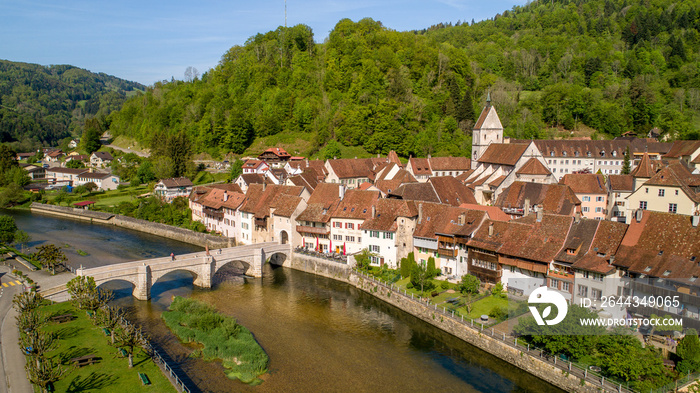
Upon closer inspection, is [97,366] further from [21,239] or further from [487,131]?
[487,131]

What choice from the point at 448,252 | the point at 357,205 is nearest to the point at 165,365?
the point at 448,252

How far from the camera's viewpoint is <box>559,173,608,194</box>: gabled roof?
5794cm

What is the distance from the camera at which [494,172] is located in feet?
228

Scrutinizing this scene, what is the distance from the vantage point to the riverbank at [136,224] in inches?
2475

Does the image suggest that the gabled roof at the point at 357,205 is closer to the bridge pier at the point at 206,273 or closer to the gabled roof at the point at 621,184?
the bridge pier at the point at 206,273

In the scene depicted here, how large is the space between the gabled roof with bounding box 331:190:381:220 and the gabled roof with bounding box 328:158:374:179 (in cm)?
2489

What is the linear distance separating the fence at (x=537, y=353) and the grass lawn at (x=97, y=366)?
19414 millimetres

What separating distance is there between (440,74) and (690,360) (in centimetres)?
9866

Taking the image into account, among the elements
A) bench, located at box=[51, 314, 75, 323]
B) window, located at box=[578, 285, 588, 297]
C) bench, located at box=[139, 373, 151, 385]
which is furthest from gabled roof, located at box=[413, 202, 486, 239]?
bench, located at box=[51, 314, 75, 323]

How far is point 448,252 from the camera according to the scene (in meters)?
44.2

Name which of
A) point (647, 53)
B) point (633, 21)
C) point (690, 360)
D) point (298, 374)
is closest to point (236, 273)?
point (298, 374)

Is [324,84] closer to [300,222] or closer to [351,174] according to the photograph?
[351,174]

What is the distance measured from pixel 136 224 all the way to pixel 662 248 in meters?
65.4

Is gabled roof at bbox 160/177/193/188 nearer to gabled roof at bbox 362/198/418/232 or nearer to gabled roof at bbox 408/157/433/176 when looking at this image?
gabled roof at bbox 408/157/433/176
